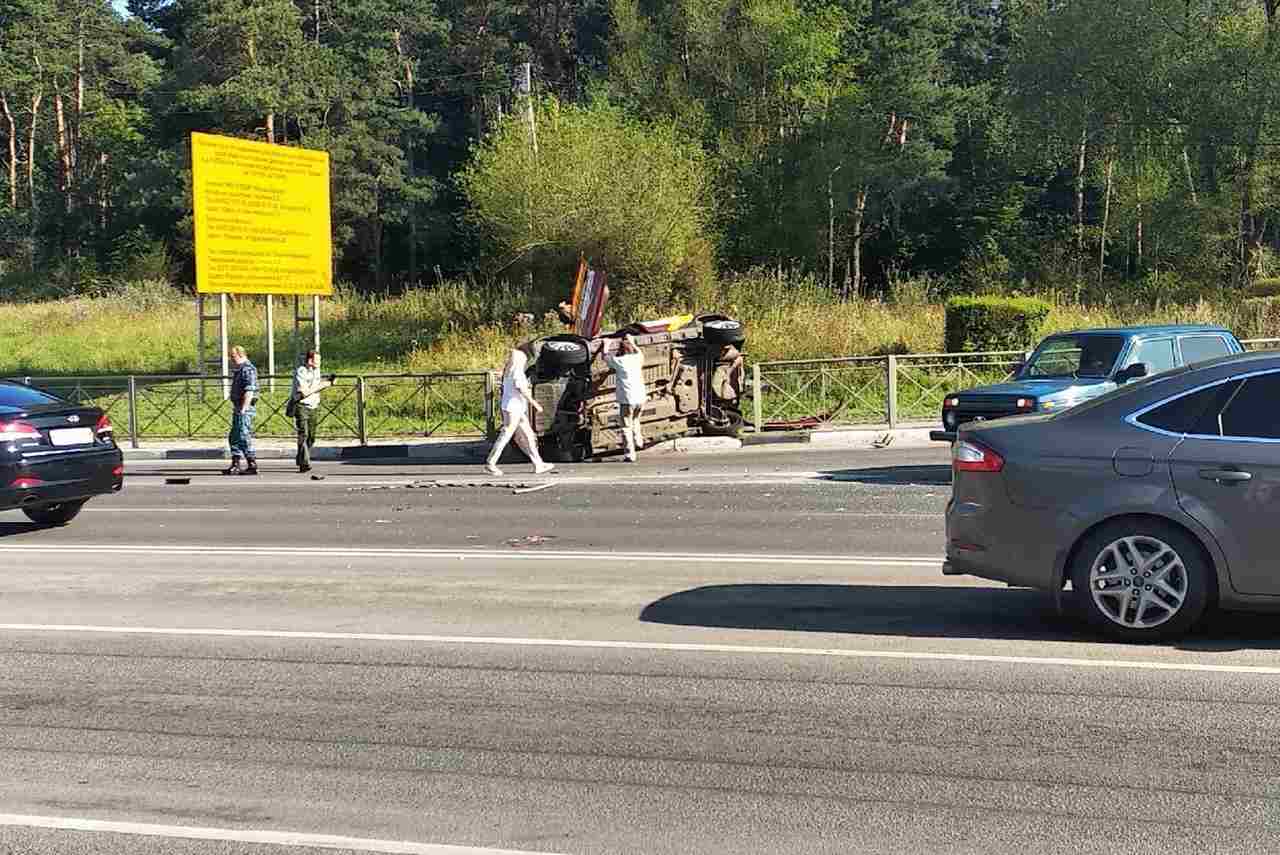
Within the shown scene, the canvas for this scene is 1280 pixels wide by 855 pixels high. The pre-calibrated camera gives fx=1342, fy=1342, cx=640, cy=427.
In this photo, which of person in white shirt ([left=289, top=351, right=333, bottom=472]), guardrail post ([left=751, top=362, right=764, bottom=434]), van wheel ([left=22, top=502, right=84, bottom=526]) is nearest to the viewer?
van wheel ([left=22, top=502, right=84, bottom=526])

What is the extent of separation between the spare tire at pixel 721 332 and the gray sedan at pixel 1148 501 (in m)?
13.5

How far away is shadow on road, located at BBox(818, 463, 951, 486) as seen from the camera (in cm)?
1584

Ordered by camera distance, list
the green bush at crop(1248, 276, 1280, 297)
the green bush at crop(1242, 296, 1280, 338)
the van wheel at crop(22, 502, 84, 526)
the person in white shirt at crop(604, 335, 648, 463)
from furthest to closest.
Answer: the green bush at crop(1248, 276, 1280, 297) → the green bush at crop(1242, 296, 1280, 338) → the person in white shirt at crop(604, 335, 648, 463) → the van wheel at crop(22, 502, 84, 526)

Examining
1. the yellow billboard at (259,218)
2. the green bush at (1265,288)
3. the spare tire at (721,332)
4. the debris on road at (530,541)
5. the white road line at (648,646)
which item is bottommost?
the debris on road at (530,541)

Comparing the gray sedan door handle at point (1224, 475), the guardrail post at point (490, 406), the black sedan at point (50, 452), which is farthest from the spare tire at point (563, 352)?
the gray sedan door handle at point (1224, 475)

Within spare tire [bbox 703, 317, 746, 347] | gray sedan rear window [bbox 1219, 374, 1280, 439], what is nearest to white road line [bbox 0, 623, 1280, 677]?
gray sedan rear window [bbox 1219, 374, 1280, 439]

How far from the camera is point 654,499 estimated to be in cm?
1488

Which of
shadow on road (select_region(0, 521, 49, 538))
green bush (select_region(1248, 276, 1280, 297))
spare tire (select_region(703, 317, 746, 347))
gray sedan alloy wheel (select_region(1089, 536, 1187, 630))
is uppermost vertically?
green bush (select_region(1248, 276, 1280, 297))

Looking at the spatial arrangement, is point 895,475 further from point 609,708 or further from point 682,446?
point 609,708

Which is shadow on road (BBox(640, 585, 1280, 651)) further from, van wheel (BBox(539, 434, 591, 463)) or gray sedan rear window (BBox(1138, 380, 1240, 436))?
van wheel (BBox(539, 434, 591, 463))

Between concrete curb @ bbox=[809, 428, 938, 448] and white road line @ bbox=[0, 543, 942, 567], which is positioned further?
concrete curb @ bbox=[809, 428, 938, 448]

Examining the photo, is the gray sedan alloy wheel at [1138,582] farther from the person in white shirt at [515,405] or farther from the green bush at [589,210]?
the green bush at [589,210]

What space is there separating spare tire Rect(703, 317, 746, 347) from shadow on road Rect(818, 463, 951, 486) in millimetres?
4377

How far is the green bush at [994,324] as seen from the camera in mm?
28062
